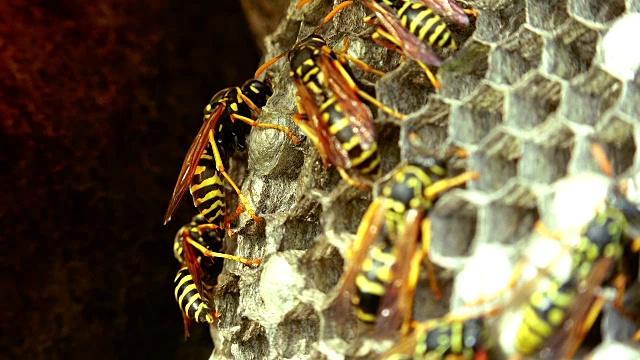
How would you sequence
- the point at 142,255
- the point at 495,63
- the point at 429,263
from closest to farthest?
the point at 429,263 < the point at 495,63 < the point at 142,255

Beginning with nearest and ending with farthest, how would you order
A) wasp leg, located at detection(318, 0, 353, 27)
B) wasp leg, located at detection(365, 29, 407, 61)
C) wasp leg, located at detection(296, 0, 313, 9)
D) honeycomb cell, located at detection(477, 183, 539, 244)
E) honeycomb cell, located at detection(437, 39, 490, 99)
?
honeycomb cell, located at detection(477, 183, 539, 244) < honeycomb cell, located at detection(437, 39, 490, 99) < wasp leg, located at detection(365, 29, 407, 61) < wasp leg, located at detection(318, 0, 353, 27) < wasp leg, located at detection(296, 0, 313, 9)

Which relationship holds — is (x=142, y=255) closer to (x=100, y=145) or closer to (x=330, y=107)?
(x=100, y=145)

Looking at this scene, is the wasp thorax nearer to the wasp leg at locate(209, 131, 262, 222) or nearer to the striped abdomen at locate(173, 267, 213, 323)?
the wasp leg at locate(209, 131, 262, 222)

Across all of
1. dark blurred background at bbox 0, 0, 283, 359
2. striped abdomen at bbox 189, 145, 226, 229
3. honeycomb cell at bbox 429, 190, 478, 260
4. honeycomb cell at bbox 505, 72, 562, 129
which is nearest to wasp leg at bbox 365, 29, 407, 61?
honeycomb cell at bbox 505, 72, 562, 129

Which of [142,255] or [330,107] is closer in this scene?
[330,107]

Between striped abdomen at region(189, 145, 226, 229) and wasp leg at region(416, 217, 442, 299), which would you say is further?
striped abdomen at region(189, 145, 226, 229)

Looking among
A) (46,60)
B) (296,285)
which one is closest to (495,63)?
(296,285)

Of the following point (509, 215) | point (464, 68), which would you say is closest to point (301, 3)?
point (464, 68)
